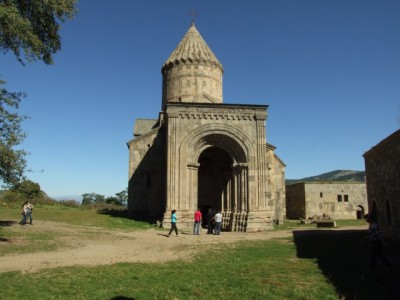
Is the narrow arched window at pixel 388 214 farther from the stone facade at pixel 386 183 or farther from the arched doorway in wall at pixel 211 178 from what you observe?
the arched doorway in wall at pixel 211 178

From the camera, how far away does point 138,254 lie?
39.9 ft

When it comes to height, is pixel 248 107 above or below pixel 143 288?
above

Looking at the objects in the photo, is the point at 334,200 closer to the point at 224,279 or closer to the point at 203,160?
the point at 203,160

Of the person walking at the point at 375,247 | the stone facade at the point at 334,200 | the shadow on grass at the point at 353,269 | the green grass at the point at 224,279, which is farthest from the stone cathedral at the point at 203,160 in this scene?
the person walking at the point at 375,247

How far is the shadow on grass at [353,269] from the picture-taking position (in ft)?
23.1

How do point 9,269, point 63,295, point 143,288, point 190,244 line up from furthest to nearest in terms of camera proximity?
point 190,244 < point 9,269 < point 143,288 < point 63,295

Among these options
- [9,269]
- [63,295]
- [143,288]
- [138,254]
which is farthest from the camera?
[138,254]

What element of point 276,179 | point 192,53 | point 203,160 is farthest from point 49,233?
point 276,179

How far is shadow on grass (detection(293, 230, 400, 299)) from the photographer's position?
23.1 ft

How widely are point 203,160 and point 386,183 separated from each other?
14572 millimetres

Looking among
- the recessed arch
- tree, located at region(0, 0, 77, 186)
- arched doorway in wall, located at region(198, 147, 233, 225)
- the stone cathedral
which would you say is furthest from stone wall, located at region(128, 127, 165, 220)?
tree, located at region(0, 0, 77, 186)

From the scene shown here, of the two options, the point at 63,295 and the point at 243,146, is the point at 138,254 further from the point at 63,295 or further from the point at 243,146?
the point at 243,146

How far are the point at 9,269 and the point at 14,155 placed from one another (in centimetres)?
505

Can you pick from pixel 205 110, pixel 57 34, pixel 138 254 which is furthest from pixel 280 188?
pixel 57 34
